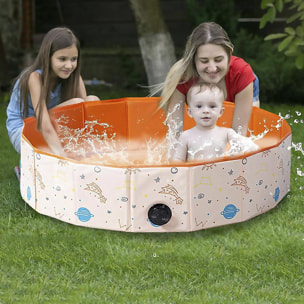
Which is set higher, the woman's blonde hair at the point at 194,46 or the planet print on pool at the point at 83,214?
the woman's blonde hair at the point at 194,46

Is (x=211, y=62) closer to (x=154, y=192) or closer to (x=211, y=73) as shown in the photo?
(x=211, y=73)

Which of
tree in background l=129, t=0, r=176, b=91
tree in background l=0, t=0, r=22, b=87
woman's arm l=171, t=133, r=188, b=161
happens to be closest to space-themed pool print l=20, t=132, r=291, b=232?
woman's arm l=171, t=133, r=188, b=161

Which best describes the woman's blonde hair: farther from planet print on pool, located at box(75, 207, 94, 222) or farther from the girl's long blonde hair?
planet print on pool, located at box(75, 207, 94, 222)

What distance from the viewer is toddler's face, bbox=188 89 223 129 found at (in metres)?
3.58

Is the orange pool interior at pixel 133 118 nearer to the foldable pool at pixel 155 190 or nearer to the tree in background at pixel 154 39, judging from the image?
A: the foldable pool at pixel 155 190

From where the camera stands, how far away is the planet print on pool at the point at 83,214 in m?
3.22

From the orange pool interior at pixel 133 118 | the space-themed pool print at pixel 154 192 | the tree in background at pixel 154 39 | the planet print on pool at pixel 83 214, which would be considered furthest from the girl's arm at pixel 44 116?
the tree in background at pixel 154 39

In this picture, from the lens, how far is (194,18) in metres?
7.11

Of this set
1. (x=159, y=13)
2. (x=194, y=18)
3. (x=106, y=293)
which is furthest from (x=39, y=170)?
(x=194, y=18)

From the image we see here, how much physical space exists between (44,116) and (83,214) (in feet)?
3.07

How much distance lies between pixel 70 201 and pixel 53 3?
5.84m

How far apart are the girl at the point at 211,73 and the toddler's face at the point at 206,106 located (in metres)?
0.16

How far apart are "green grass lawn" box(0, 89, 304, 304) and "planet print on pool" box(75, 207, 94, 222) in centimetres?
9

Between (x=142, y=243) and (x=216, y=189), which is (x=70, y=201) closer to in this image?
(x=142, y=243)
